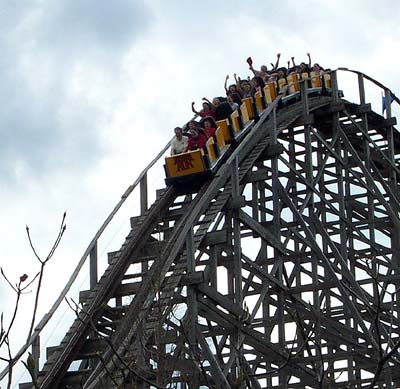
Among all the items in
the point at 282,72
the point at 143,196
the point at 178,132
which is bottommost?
the point at 143,196

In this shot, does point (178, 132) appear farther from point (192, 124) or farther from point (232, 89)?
point (232, 89)

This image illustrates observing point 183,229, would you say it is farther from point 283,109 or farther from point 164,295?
point 283,109

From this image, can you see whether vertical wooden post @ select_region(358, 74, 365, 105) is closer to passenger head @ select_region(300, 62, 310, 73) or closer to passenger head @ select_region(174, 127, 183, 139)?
passenger head @ select_region(300, 62, 310, 73)

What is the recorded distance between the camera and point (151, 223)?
14180 mm

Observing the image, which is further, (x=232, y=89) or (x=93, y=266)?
(x=232, y=89)

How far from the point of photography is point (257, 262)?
15383mm

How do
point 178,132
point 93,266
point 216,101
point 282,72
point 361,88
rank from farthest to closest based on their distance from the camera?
point 282,72 < point 361,88 < point 216,101 < point 178,132 < point 93,266

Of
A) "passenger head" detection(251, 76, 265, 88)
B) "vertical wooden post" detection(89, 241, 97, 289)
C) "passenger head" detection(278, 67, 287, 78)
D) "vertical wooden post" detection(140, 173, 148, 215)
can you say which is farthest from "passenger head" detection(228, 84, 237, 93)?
"vertical wooden post" detection(89, 241, 97, 289)

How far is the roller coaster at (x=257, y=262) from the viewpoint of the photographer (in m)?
11.8

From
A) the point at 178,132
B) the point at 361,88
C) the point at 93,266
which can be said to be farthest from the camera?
the point at 361,88

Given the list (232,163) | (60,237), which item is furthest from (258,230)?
(60,237)

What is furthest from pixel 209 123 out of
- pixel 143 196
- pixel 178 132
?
pixel 143 196

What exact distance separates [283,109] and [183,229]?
5.23m

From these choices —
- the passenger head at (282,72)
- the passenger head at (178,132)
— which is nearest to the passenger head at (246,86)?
the passenger head at (282,72)
